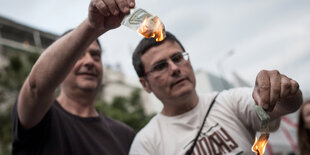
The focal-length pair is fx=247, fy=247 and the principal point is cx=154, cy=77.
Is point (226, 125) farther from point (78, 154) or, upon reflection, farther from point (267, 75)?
point (78, 154)

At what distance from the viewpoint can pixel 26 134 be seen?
1757 millimetres

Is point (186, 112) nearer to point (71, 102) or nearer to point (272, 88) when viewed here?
point (272, 88)

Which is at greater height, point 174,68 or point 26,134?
point 174,68

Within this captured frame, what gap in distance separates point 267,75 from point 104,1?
0.88m

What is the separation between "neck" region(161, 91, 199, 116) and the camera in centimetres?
194

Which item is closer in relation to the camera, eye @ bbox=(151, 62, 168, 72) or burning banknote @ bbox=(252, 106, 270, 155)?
burning banknote @ bbox=(252, 106, 270, 155)

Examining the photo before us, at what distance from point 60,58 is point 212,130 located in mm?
1101

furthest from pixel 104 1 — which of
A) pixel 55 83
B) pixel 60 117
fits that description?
pixel 60 117

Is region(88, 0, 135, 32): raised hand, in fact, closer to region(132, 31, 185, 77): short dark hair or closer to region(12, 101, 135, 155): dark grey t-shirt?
region(132, 31, 185, 77): short dark hair

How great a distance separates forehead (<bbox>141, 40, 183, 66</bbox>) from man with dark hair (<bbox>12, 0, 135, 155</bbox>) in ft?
1.85

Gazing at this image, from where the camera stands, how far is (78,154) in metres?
2.08

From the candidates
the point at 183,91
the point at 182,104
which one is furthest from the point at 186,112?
the point at 183,91

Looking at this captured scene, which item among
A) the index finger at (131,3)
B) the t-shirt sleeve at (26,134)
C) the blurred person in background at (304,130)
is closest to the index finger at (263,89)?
the index finger at (131,3)

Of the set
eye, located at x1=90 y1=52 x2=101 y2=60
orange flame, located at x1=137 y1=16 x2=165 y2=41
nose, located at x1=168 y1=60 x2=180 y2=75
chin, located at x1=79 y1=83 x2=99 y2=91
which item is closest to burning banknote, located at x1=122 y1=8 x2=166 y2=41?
orange flame, located at x1=137 y1=16 x2=165 y2=41
